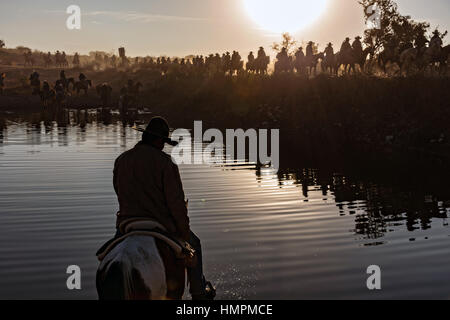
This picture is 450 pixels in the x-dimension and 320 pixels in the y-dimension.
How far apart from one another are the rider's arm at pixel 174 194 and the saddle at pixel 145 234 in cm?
23

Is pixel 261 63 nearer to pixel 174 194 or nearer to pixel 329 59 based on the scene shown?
pixel 329 59

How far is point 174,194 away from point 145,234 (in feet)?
2.07

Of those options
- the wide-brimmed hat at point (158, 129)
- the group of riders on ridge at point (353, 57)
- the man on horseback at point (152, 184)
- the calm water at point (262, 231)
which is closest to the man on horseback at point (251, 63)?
the group of riders on ridge at point (353, 57)

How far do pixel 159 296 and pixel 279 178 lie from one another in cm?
1455

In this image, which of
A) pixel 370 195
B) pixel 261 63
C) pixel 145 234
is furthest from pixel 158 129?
pixel 261 63

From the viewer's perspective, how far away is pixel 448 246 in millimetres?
11117

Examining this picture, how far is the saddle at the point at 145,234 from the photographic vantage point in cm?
616

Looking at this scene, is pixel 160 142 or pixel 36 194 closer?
pixel 160 142

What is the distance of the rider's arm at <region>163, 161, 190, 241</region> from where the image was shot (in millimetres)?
6484

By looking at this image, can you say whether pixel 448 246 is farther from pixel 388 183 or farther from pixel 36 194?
pixel 36 194

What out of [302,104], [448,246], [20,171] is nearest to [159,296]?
[448,246]

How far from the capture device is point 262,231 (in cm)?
1223
